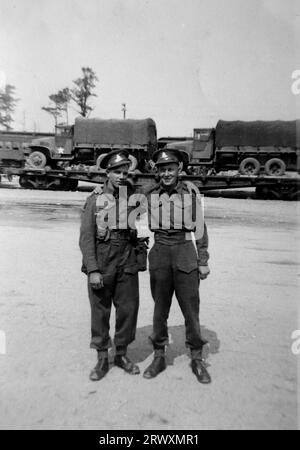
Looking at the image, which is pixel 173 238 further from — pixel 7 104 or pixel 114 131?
pixel 7 104

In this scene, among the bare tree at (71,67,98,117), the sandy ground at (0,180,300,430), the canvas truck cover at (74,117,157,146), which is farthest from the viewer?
the bare tree at (71,67,98,117)

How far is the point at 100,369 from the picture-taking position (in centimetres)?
308

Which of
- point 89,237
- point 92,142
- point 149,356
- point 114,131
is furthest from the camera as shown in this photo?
point 92,142

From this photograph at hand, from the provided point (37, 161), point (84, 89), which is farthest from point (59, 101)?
point (37, 161)

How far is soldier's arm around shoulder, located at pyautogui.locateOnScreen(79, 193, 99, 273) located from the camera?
3.12m

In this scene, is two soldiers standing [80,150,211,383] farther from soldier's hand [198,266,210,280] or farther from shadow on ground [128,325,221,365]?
shadow on ground [128,325,221,365]

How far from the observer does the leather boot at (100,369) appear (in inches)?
118

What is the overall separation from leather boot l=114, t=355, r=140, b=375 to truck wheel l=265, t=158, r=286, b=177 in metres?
17.5

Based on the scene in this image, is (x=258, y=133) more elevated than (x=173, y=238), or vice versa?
(x=258, y=133)

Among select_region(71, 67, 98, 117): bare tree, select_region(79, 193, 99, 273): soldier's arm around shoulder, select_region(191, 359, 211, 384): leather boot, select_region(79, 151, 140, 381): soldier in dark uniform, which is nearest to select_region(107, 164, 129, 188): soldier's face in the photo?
select_region(79, 151, 140, 381): soldier in dark uniform

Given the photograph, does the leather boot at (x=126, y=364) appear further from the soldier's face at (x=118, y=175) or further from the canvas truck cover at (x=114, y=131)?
the canvas truck cover at (x=114, y=131)

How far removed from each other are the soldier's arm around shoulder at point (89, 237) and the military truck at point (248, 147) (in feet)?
55.0

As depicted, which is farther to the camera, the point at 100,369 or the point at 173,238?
the point at 173,238

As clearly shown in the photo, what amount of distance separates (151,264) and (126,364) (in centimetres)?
83
